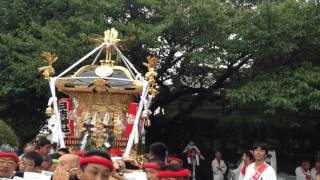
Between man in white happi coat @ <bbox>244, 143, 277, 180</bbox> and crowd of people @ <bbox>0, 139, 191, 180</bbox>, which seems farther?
man in white happi coat @ <bbox>244, 143, 277, 180</bbox>

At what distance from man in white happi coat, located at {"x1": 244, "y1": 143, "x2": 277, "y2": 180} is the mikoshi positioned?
408cm

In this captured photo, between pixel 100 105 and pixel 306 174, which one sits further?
pixel 306 174

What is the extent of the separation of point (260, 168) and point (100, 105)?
5.14 metres

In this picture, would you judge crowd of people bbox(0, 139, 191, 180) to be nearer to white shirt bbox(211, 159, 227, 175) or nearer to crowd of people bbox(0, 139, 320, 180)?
crowd of people bbox(0, 139, 320, 180)

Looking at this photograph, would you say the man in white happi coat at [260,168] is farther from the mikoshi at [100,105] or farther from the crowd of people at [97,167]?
→ the mikoshi at [100,105]

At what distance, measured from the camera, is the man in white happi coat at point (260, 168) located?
6676 mm

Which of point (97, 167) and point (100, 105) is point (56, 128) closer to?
point (100, 105)

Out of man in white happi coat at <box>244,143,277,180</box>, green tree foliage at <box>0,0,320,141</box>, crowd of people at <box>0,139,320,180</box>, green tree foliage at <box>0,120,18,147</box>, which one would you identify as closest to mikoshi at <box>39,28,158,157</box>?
green tree foliage at <box>0,120,18,147</box>

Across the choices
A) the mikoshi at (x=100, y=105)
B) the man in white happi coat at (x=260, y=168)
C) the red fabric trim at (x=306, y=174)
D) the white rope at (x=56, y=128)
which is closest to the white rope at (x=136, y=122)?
the mikoshi at (x=100, y=105)

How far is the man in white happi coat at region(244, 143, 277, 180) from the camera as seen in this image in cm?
668

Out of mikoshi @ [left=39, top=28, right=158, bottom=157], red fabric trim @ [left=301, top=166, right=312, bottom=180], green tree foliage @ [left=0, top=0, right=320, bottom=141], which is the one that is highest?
green tree foliage @ [left=0, top=0, right=320, bottom=141]

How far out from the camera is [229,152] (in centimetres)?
1856

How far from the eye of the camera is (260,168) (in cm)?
679

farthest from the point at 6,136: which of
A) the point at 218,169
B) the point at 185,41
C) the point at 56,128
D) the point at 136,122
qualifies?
the point at 218,169
